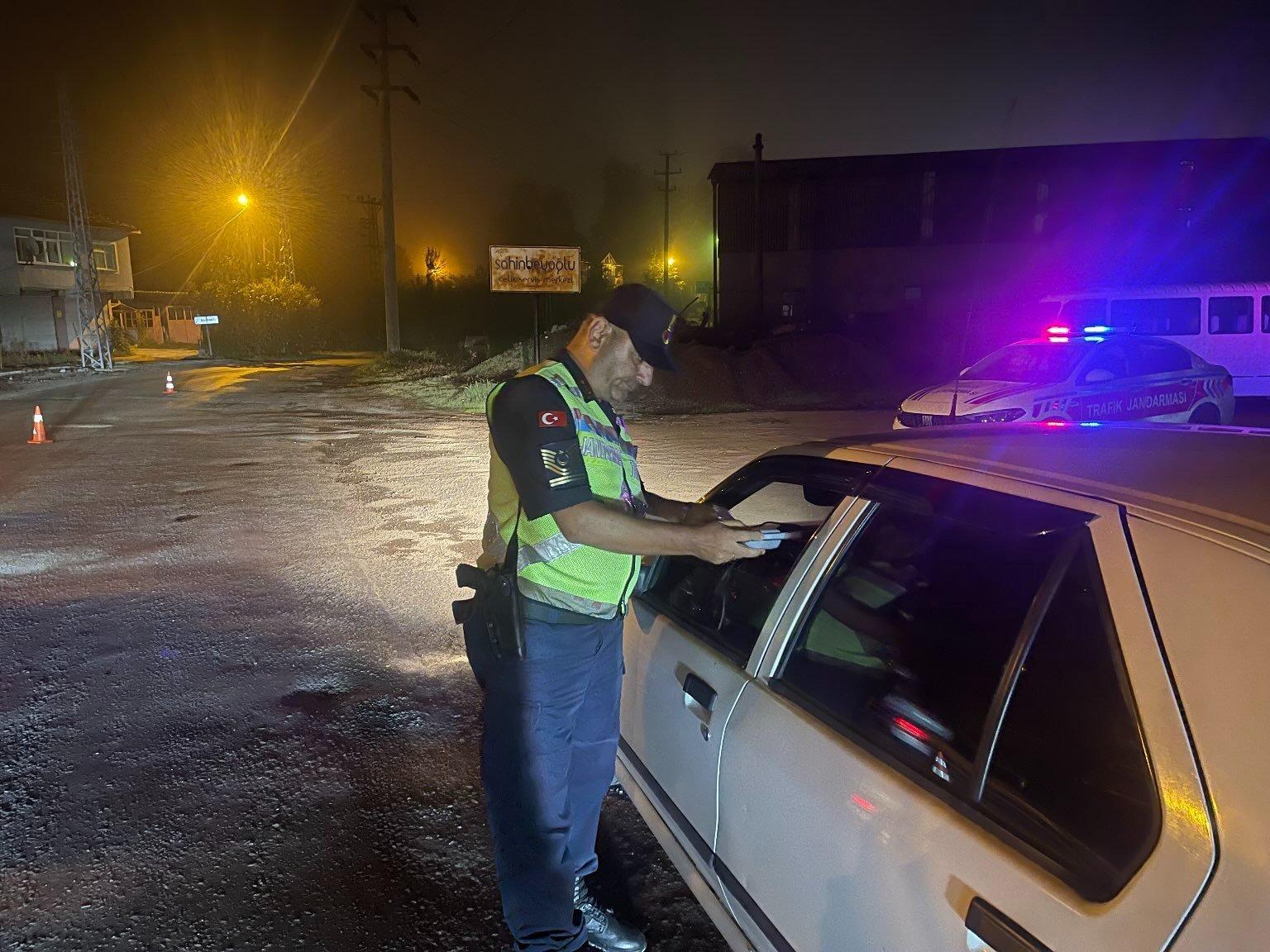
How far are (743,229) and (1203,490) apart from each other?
123ft

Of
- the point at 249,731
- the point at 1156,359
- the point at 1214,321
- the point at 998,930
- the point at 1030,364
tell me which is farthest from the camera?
the point at 1214,321

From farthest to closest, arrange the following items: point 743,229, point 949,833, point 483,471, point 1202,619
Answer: point 743,229
point 483,471
point 949,833
point 1202,619

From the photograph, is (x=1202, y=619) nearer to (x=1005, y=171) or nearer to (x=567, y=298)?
(x=1005, y=171)

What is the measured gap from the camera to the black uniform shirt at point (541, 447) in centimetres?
192

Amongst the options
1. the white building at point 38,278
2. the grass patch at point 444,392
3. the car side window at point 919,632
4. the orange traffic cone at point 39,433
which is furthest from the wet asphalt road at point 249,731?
the white building at point 38,278

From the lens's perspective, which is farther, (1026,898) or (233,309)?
(233,309)

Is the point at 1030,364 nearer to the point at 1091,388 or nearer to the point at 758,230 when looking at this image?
the point at 1091,388

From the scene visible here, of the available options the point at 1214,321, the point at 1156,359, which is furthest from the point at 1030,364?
the point at 1214,321

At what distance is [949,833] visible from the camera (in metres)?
1.40

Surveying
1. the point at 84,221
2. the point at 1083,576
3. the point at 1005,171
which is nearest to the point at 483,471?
the point at 1083,576

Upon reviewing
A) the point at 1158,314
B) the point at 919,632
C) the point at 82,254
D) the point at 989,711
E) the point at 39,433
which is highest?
the point at 82,254

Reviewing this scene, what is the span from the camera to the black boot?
7.73 feet

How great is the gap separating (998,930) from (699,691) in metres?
0.97

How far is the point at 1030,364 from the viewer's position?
9945 mm
